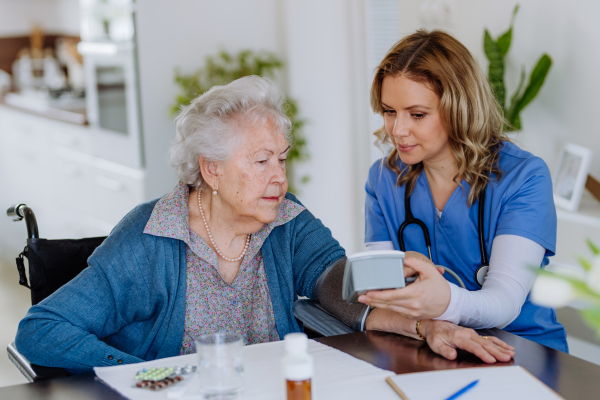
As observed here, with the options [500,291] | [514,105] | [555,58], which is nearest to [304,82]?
[514,105]

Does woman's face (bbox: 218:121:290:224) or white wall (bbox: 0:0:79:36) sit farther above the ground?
white wall (bbox: 0:0:79:36)

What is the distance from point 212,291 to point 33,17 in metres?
5.73

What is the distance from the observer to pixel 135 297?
1506mm

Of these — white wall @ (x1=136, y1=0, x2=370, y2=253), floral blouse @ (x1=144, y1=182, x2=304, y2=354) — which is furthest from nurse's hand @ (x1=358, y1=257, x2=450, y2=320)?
white wall @ (x1=136, y1=0, x2=370, y2=253)

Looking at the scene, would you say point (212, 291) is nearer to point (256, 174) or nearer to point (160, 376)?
point (256, 174)

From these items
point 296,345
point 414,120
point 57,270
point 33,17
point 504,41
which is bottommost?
point 57,270

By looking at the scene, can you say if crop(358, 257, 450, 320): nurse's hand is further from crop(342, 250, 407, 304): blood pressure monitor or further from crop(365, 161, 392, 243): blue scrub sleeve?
crop(365, 161, 392, 243): blue scrub sleeve

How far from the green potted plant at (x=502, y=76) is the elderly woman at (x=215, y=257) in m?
1.53

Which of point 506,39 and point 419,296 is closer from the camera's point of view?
point 419,296

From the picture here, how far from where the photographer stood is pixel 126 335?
155cm

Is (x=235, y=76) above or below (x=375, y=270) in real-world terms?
above

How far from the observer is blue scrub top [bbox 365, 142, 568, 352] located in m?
1.56

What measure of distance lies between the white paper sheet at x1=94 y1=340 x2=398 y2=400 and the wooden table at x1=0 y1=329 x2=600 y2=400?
0.03 m

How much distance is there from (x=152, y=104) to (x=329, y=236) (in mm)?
2353
